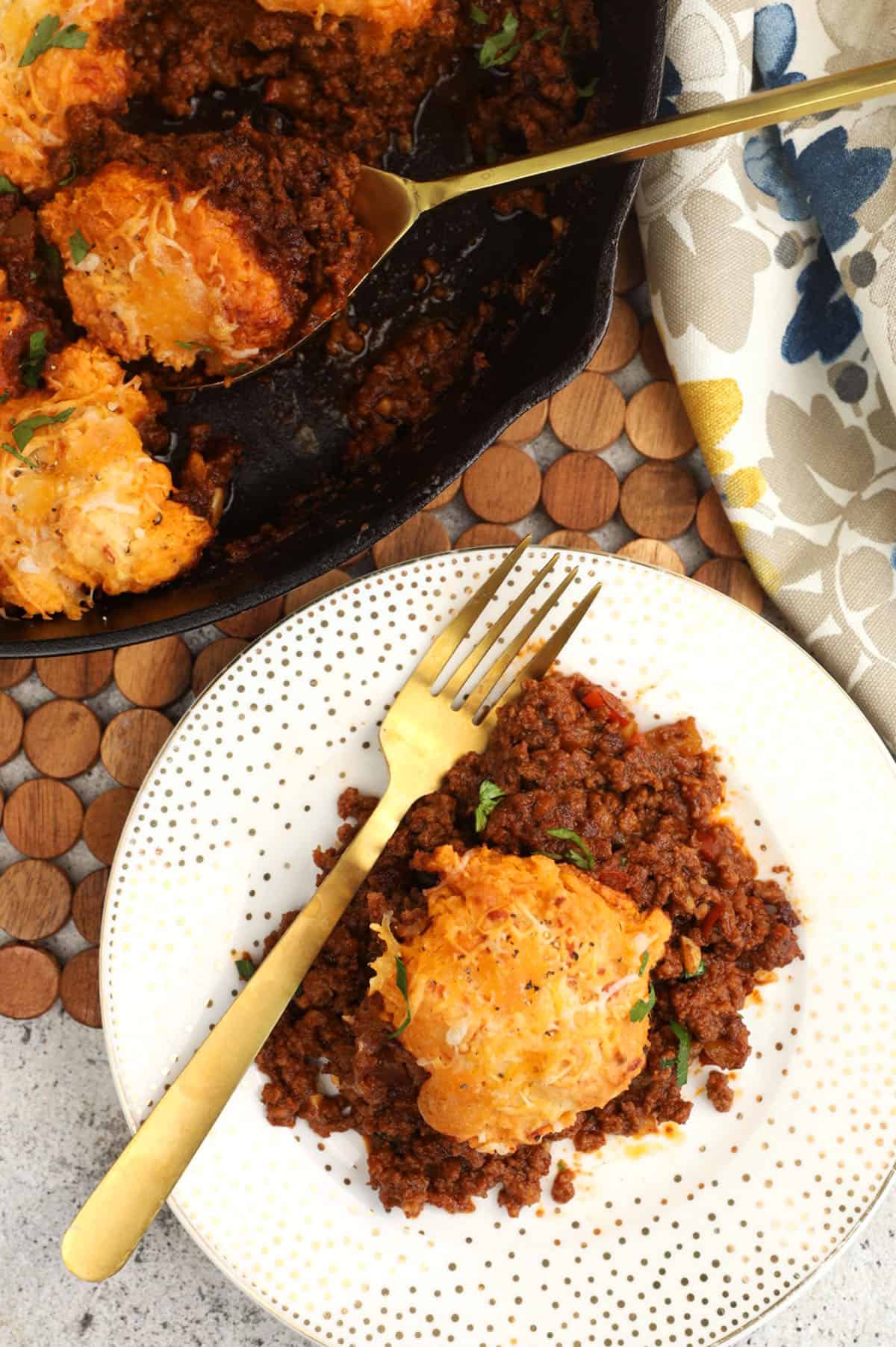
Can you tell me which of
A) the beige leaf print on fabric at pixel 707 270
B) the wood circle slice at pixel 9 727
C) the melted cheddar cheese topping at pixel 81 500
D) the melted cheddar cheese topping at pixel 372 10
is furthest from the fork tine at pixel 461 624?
the melted cheddar cheese topping at pixel 372 10

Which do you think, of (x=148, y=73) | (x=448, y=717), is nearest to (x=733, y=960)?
(x=448, y=717)

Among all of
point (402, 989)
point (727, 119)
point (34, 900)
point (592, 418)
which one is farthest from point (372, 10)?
point (34, 900)

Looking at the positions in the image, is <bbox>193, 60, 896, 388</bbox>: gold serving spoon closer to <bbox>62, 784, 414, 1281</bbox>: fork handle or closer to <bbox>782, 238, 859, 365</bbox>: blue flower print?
<bbox>782, 238, 859, 365</bbox>: blue flower print

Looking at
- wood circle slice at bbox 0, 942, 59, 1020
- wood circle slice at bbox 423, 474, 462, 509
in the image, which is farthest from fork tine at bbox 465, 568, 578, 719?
wood circle slice at bbox 0, 942, 59, 1020

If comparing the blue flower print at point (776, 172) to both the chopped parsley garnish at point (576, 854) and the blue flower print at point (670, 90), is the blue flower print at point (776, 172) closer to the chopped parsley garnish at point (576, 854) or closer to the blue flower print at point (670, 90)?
the blue flower print at point (670, 90)

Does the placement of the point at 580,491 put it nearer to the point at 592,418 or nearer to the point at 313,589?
the point at 592,418

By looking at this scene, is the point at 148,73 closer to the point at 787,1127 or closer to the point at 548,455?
the point at 548,455
